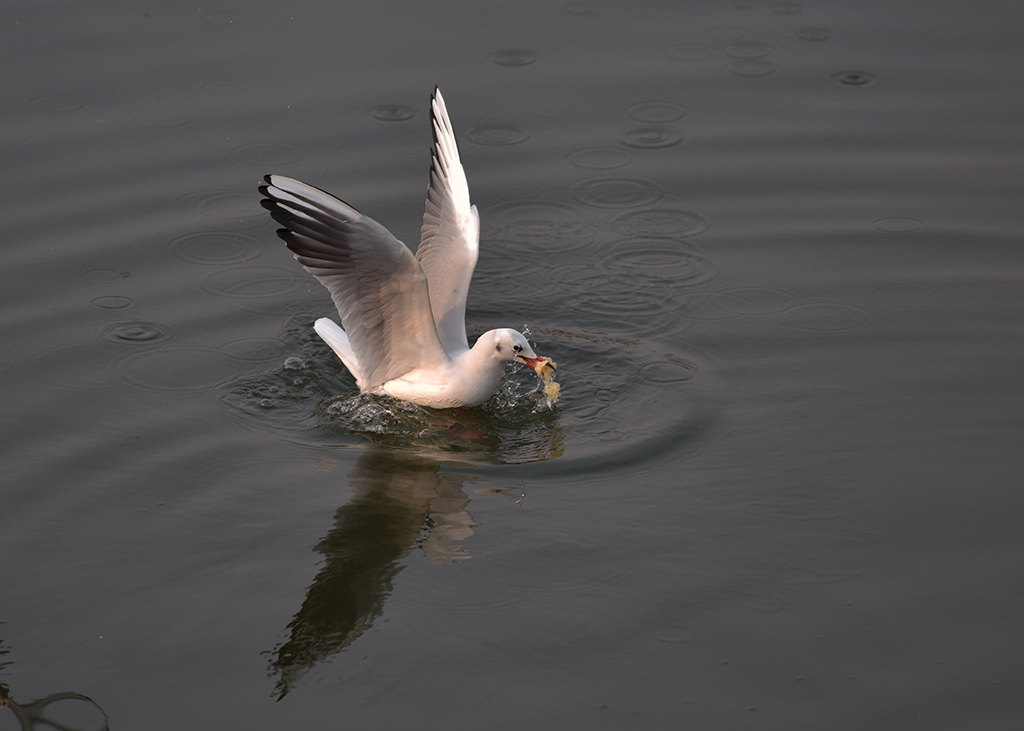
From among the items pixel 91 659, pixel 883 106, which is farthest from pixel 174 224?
pixel 883 106

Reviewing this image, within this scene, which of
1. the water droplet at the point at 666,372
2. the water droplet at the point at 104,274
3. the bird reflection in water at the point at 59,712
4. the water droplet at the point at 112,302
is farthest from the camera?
the water droplet at the point at 104,274

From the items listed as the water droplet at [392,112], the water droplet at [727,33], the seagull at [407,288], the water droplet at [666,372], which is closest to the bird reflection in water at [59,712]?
the seagull at [407,288]

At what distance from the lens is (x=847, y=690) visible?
5219 mm

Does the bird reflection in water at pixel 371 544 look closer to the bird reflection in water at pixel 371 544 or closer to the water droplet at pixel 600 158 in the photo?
the bird reflection in water at pixel 371 544

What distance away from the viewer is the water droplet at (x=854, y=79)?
10867 millimetres

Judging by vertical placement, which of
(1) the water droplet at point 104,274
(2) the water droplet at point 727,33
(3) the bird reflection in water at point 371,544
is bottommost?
(3) the bird reflection in water at point 371,544

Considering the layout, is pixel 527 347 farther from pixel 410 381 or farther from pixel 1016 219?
pixel 1016 219

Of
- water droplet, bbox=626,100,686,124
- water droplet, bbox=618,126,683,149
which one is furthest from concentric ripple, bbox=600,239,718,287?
water droplet, bbox=626,100,686,124

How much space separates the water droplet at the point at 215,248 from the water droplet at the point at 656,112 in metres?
3.24

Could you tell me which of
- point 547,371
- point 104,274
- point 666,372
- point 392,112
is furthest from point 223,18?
point 666,372

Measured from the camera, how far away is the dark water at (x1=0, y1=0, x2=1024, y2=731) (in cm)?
544

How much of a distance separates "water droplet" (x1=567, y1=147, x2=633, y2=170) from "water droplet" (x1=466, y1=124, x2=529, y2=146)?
0.47 m

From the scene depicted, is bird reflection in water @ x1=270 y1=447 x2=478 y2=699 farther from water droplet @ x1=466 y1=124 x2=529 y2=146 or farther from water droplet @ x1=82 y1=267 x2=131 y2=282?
water droplet @ x1=466 y1=124 x2=529 y2=146

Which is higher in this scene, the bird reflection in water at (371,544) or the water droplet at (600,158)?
the water droplet at (600,158)
